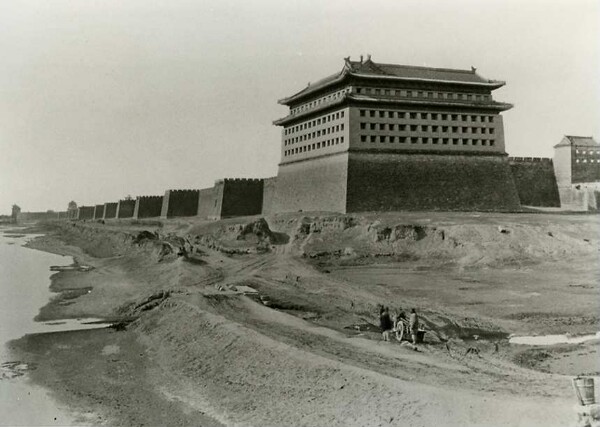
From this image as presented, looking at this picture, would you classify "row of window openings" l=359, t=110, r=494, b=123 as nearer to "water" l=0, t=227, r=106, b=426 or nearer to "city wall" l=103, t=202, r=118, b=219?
"water" l=0, t=227, r=106, b=426

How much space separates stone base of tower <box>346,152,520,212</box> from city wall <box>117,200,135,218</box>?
41073 mm

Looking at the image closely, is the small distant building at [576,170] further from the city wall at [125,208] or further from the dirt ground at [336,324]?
the city wall at [125,208]

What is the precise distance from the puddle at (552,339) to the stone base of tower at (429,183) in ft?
75.0

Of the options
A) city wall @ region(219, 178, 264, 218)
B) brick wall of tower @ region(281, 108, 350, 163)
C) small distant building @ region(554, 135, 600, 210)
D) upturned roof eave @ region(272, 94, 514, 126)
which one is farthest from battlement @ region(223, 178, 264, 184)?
small distant building @ region(554, 135, 600, 210)

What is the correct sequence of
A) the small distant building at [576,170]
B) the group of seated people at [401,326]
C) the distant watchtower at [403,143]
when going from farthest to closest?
the small distant building at [576,170], the distant watchtower at [403,143], the group of seated people at [401,326]

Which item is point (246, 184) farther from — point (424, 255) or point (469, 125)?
point (424, 255)

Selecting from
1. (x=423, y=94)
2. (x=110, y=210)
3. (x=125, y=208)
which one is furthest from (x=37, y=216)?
(x=423, y=94)

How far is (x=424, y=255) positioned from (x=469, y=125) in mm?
18032

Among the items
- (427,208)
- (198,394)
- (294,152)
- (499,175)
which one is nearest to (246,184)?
(294,152)

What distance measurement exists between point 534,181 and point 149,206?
143 feet

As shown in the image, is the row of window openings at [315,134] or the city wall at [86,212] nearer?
the row of window openings at [315,134]

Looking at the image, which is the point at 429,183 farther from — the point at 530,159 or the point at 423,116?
the point at 530,159

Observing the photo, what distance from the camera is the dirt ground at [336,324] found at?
35.0 feet

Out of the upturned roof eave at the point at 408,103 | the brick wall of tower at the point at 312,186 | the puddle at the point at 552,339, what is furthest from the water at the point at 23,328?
the upturned roof eave at the point at 408,103
